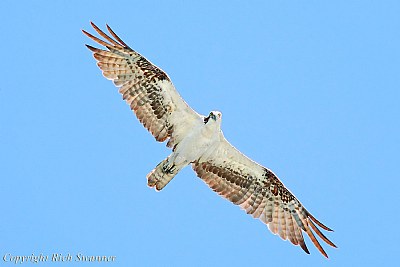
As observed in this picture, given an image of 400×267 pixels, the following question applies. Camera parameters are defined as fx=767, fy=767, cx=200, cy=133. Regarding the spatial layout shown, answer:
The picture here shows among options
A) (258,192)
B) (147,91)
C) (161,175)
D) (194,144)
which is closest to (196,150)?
(194,144)

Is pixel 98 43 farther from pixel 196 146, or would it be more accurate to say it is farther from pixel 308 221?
pixel 308 221

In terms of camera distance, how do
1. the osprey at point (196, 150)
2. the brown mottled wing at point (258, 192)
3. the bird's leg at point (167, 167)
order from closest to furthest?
the osprey at point (196, 150), the bird's leg at point (167, 167), the brown mottled wing at point (258, 192)

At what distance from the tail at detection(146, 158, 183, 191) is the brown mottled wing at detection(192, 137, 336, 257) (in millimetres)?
1043

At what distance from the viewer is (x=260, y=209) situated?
18.1 metres

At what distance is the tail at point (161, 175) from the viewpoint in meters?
16.8

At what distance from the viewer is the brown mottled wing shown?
1780 cm

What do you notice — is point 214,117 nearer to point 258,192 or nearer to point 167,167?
point 167,167

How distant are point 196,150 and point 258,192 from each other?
6.67 feet

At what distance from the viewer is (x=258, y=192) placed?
714 inches

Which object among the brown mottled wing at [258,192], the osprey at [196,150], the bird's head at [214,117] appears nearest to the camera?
the bird's head at [214,117]

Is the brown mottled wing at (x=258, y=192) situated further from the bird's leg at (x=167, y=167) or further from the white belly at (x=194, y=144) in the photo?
the bird's leg at (x=167, y=167)

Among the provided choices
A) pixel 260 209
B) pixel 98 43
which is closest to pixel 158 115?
pixel 98 43

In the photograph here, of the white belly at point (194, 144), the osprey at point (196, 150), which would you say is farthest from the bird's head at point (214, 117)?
the white belly at point (194, 144)

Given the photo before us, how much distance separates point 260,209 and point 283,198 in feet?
2.03
